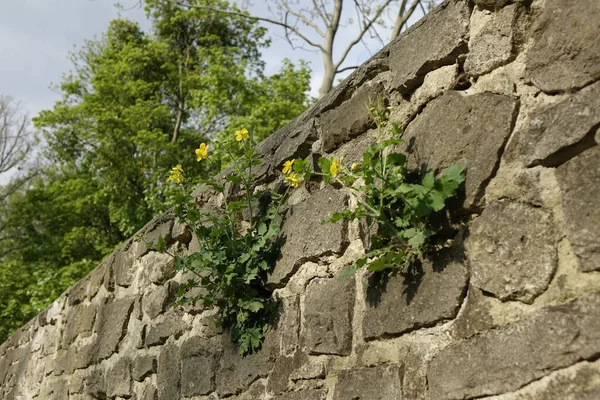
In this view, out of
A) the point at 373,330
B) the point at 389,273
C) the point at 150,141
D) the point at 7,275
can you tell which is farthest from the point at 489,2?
the point at 7,275

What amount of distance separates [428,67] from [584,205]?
2.22 feet

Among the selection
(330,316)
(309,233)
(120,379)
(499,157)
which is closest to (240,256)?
(309,233)

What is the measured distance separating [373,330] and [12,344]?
183 inches

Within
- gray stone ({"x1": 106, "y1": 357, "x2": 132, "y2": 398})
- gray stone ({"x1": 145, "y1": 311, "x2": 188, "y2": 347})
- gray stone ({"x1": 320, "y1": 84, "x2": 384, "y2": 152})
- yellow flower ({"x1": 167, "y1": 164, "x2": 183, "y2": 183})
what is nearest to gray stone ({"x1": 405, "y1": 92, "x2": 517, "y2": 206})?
gray stone ({"x1": 320, "y1": 84, "x2": 384, "y2": 152})

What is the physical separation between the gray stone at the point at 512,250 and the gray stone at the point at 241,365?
903 mm

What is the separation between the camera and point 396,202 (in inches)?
65.3

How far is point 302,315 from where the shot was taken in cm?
204

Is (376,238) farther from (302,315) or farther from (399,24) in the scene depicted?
(399,24)

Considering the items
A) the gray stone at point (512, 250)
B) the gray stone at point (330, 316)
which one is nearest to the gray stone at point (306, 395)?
the gray stone at point (330, 316)

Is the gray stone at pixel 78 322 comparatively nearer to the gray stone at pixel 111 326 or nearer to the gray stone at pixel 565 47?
the gray stone at pixel 111 326

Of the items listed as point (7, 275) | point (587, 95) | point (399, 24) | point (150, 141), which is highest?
point (399, 24)

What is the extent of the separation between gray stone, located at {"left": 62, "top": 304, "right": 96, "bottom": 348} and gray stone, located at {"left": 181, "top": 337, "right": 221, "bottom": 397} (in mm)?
1356

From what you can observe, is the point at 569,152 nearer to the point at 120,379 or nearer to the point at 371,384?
the point at 371,384

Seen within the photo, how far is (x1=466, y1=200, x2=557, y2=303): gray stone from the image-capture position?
1307mm
